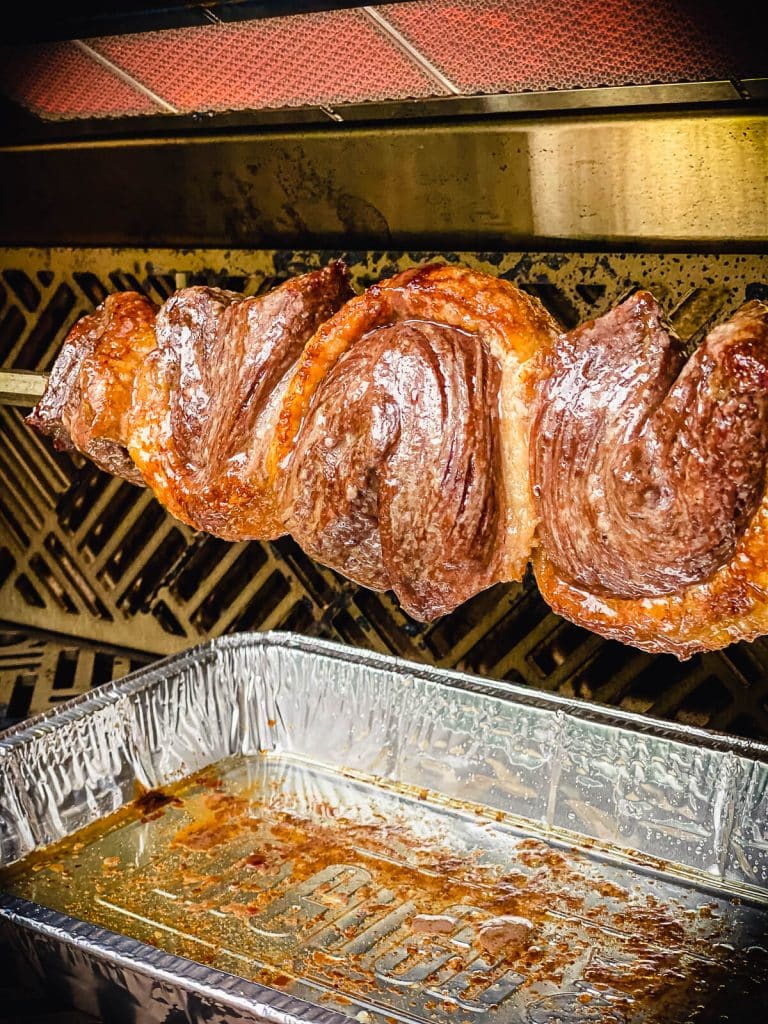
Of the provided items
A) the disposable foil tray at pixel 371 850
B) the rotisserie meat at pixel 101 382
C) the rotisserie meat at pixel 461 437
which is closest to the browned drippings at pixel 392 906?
the disposable foil tray at pixel 371 850

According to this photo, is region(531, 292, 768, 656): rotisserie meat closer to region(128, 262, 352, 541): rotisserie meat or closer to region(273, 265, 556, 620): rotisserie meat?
region(273, 265, 556, 620): rotisserie meat

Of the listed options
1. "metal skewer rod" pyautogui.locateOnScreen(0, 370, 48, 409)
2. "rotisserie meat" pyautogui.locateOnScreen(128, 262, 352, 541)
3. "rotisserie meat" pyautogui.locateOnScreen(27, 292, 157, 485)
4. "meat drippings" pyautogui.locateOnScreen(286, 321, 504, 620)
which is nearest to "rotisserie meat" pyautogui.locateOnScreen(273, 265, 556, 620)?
"meat drippings" pyautogui.locateOnScreen(286, 321, 504, 620)

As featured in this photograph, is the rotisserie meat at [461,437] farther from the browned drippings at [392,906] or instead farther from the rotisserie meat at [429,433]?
the browned drippings at [392,906]

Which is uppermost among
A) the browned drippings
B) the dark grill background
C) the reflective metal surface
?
the reflective metal surface

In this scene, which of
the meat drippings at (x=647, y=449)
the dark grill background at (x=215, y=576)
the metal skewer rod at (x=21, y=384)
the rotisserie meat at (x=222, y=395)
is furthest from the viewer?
the metal skewer rod at (x=21, y=384)

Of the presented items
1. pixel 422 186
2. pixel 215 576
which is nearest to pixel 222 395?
pixel 422 186

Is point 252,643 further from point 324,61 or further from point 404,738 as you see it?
point 324,61
